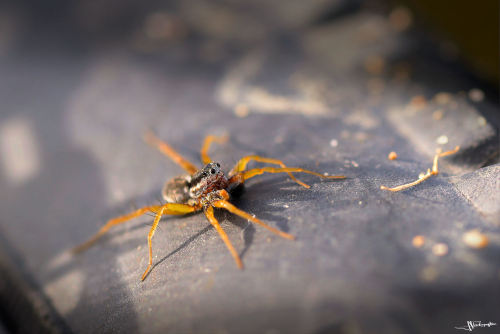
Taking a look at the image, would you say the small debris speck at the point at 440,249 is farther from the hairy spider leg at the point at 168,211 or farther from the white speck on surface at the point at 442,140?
the hairy spider leg at the point at 168,211

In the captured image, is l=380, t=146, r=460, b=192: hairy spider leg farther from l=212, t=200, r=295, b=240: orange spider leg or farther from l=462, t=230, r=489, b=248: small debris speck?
l=212, t=200, r=295, b=240: orange spider leg

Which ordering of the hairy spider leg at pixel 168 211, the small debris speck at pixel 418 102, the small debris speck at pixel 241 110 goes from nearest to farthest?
the hairy spider leg at pixel 168 211 → the small debris speck at pixel 418 102 → the small debris speck at pixel 241 110

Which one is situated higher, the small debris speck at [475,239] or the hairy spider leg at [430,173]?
the hairy spider leg at [430,173]

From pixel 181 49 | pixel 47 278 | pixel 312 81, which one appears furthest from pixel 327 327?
pixel 181 49

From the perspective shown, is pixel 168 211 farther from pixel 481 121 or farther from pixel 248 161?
pixel 481 121

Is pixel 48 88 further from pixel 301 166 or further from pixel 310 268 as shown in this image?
pixel 310 268

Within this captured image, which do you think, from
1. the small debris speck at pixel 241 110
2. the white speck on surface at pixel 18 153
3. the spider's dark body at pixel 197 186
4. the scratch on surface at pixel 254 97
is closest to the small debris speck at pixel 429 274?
the spider's dark body at pixel 197 186
